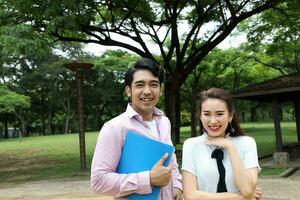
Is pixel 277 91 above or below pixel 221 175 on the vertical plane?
above

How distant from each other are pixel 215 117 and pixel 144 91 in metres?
0.40

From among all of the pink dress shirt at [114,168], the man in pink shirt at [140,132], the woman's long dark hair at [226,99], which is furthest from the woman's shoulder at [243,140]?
the pink dress shirt at [114,168]

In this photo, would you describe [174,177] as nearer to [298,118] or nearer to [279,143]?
[279,143]

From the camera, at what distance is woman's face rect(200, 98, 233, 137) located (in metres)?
2.30

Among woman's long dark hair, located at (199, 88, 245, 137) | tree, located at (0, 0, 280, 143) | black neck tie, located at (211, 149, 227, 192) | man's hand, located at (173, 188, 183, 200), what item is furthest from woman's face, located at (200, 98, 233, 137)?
tree, located at (0, 0, 280, 143)

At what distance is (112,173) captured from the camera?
7.11 ft

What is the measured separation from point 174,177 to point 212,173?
34 cm

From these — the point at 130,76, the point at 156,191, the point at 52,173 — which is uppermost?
the point at 130,76

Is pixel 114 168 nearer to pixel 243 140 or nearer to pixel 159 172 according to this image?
pixel 159 172

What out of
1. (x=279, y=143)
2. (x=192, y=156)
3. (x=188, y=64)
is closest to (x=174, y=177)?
(x=192, y=156)

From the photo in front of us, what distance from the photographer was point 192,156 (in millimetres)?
2328

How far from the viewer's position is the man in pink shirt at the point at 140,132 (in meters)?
2.14

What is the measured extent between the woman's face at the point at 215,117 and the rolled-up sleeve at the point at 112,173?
0.43 m

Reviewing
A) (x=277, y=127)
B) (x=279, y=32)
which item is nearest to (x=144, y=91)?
(x=277, y=127)
